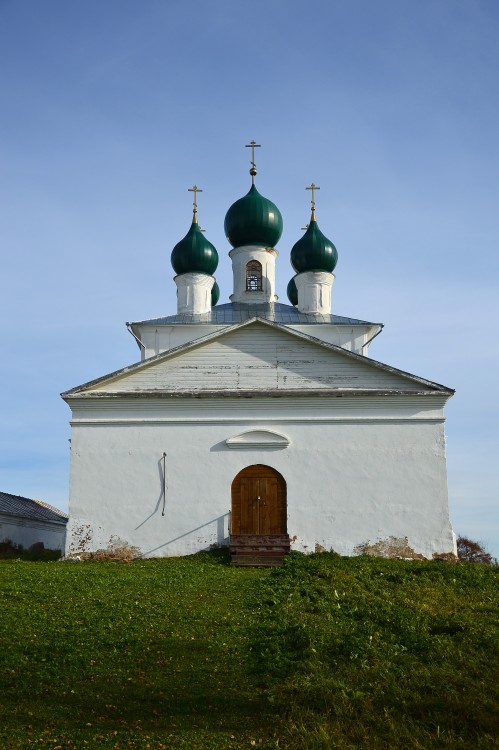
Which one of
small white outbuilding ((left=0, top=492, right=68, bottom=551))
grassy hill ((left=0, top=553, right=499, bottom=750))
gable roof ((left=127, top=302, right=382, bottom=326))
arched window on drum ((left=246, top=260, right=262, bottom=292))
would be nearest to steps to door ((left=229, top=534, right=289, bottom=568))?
A: grassy hill ((left=0, top=553, right=499, bottom=750))

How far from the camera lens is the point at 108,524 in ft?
50.5

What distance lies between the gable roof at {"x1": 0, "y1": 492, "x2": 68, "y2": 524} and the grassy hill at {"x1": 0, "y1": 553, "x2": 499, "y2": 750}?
12553mm

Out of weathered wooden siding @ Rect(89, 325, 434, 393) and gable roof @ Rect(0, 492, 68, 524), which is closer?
weathered wooden siding @ Rect(89, 325, 434, 393)

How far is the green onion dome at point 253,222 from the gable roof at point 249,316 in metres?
1.89

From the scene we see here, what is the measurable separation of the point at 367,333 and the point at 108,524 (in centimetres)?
875

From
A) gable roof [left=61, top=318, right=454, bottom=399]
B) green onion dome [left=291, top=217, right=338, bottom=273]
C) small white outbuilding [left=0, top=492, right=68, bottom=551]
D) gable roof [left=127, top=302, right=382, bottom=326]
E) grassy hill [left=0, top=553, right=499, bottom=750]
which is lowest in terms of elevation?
grassy hill [left=0, top=553, right=499, bottom=750]

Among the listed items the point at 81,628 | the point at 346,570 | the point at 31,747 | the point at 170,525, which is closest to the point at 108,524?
the point at 170,525

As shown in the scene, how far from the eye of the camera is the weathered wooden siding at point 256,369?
52.3ft

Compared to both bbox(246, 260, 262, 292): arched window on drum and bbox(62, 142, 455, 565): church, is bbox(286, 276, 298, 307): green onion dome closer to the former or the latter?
bbox(246, 260, 262, 292): arched window on drum

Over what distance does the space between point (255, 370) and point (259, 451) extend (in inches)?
68.2

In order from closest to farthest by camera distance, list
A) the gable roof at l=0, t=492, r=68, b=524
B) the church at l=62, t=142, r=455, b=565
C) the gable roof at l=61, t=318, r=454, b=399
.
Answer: the church at l=62, t=142, r=455, b=565 → the gable roof at l=61, t=318, r=454, b=399 → the gable roof at l=0, t=492, r=68, b=524

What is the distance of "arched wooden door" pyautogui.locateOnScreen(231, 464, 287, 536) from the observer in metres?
15.4

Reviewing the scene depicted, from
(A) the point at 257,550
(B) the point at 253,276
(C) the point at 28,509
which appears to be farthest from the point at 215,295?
(A) the point at 257,550

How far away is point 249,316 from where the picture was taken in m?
20.7
